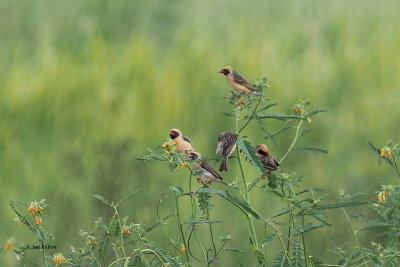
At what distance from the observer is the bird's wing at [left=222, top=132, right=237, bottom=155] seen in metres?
2.44

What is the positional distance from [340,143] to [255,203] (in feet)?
2.92

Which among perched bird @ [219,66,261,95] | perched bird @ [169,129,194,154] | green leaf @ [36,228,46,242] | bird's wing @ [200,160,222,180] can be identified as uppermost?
perched bird @ [219,66,261,95]

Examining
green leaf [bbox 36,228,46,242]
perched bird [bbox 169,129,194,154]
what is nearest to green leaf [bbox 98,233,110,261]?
green leaf [bbox 36,228,46,242]

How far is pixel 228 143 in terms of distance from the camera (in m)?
2.47

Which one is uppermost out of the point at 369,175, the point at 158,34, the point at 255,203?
the point at 158,34

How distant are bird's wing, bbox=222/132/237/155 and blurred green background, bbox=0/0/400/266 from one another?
1.45 meters

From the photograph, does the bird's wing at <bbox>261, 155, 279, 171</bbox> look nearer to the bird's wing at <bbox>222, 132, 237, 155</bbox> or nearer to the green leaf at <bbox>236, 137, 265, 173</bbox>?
the bird's wing at <bbox>222, 132, 237, 155</bbox>

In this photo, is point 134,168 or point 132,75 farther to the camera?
point 132,75

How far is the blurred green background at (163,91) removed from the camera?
171 inches

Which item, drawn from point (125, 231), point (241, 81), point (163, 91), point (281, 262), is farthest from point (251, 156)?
point (163, 91)

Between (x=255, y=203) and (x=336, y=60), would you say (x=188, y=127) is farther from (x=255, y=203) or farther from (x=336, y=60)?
(x=336, y=60)

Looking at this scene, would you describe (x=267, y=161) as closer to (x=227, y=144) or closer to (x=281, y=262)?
(x=227, y=144)

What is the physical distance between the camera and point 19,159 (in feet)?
14.9

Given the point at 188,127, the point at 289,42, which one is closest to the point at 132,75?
the point at 188,127
